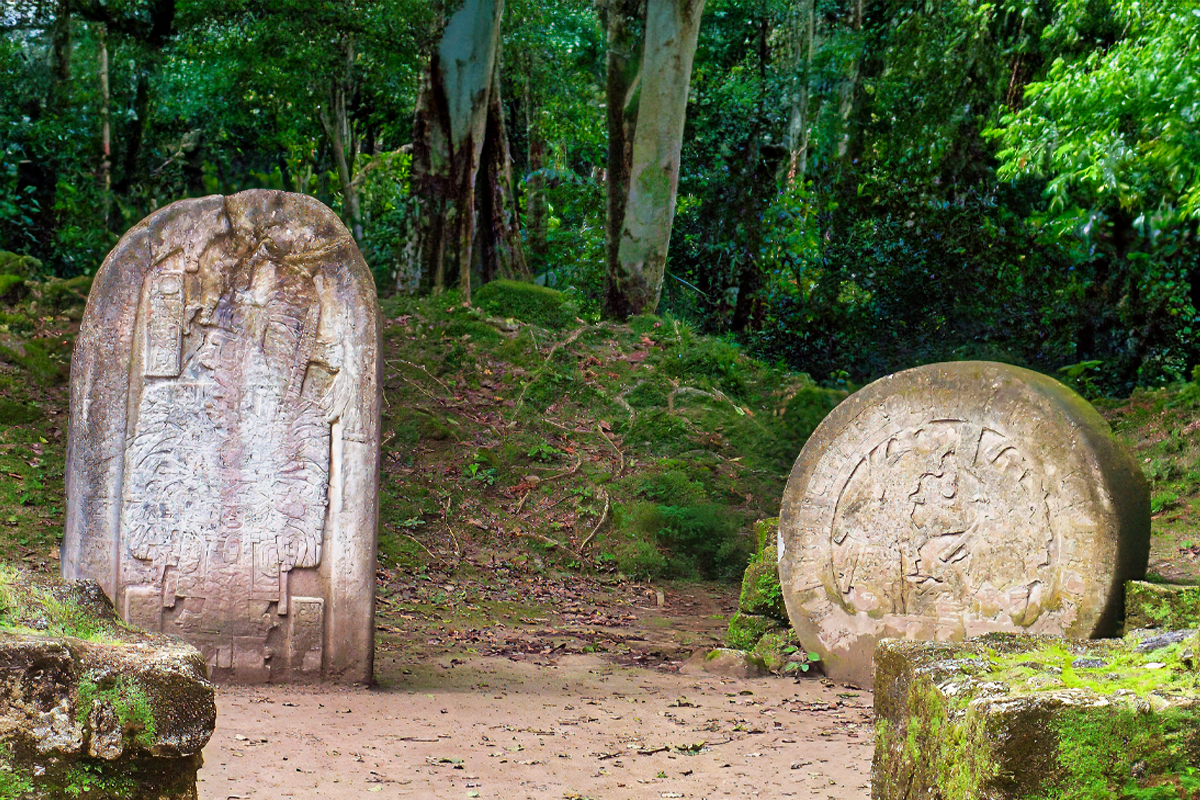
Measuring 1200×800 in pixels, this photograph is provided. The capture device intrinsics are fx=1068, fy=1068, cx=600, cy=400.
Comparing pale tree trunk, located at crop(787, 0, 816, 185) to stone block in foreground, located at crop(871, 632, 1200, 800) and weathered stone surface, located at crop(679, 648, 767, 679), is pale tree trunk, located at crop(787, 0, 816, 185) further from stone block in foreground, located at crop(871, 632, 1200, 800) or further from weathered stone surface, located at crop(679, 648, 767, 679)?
stone block in foreground, located at crop(871, 632, 1200, 800)

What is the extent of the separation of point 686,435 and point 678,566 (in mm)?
1884

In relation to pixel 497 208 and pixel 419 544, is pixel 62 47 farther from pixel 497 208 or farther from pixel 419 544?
pixel 419 544

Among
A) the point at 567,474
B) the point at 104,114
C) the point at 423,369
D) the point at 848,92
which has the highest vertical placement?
the point at 848,92

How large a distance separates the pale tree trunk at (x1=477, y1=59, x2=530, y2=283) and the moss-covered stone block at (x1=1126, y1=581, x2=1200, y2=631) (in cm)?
954

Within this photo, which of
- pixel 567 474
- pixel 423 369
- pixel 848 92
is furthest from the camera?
pixel 848 92

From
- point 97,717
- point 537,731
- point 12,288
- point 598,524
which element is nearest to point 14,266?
point 12,288

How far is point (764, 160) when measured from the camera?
53.8ft

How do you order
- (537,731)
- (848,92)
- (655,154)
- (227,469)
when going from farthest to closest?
1. (848,92)
2. (655,154)
3. (227,469)
4. (537,731)

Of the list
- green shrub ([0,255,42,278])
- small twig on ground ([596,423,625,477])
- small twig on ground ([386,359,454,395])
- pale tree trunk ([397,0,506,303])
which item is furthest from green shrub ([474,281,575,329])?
green shrub ([0,255,42,278])

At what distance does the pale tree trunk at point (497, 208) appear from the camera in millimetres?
12883

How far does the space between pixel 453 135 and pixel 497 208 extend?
5.19 ft

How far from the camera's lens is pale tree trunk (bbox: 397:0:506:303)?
11586mm

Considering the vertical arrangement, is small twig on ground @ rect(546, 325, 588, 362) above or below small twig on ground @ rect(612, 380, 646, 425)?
above

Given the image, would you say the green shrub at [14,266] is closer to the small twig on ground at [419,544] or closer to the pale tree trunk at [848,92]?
the small twig on ground at [419,544]
